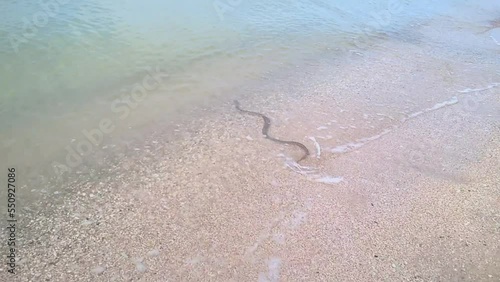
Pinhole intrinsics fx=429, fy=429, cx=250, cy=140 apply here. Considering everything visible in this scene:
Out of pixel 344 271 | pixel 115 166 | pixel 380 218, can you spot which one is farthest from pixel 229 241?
pixel 115 166

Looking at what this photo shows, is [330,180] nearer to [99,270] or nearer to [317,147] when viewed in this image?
[317,147]

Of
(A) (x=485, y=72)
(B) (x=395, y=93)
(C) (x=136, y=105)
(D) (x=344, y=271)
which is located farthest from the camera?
(A) (x=485, y=72)

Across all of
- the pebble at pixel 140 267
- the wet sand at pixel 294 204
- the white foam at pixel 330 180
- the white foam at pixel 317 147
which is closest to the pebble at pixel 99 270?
the wet sand at pixel 294 204

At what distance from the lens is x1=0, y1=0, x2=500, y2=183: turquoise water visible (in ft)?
16.6

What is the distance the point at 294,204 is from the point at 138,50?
444 cm

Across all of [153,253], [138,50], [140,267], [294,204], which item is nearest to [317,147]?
[294,204]

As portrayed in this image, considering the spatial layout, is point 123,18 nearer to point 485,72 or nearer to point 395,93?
point 395,93

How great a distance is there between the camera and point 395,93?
6.15 metres

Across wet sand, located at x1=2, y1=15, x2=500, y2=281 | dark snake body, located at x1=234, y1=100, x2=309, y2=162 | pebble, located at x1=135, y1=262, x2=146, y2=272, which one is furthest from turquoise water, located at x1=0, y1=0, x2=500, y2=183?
pebble, located at x1=135, y1=262, x2=146, y2=272

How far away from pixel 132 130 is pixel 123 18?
13.9ft

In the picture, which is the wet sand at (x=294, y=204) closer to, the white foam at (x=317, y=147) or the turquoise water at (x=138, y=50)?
the white foam at (x=317, y=147)

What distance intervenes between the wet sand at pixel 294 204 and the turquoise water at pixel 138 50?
89cm

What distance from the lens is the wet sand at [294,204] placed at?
3.08m

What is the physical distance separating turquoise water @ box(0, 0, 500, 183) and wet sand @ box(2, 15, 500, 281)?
35.2 inches
